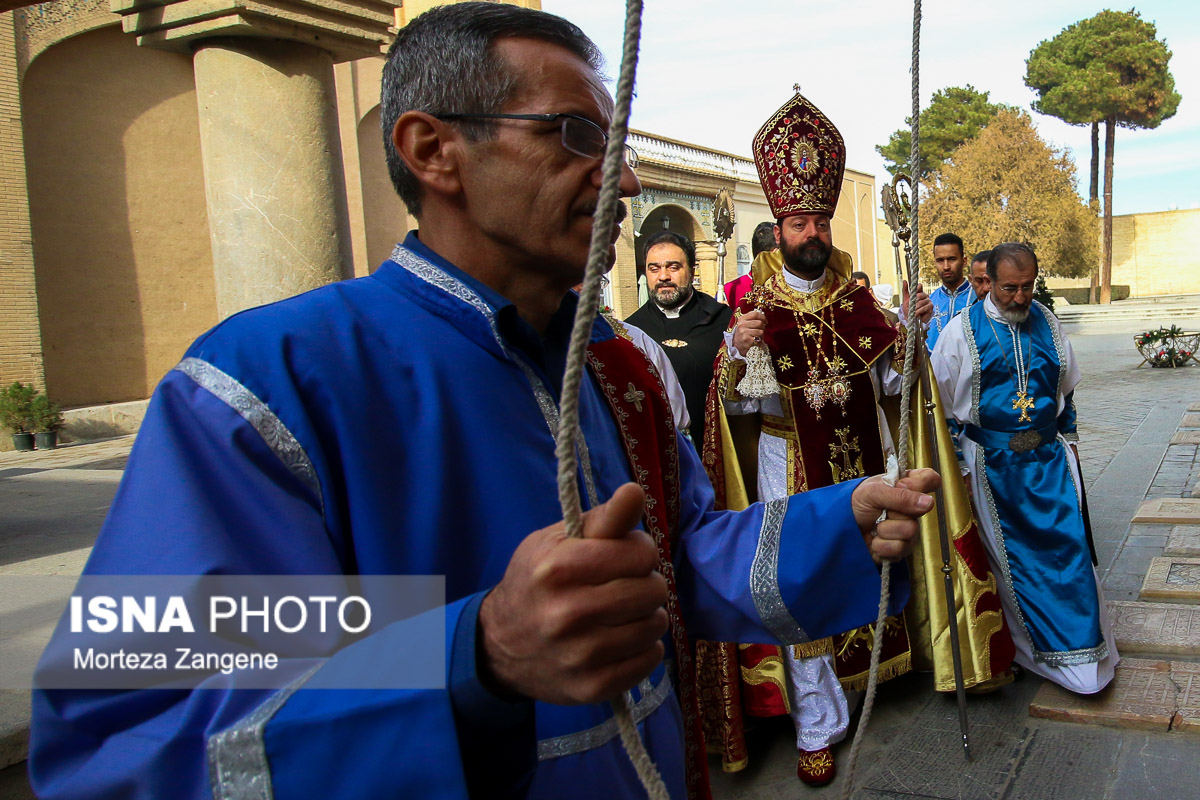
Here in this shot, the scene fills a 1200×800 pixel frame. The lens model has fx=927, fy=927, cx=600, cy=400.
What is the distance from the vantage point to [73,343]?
12.7 metres

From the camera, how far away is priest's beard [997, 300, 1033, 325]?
166 inches

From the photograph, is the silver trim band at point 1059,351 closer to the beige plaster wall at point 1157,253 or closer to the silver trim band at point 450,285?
the silver trim band at point 450,285

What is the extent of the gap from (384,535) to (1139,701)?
3.69 m

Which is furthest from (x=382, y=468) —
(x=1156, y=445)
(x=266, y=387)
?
(x=1156, y=445)

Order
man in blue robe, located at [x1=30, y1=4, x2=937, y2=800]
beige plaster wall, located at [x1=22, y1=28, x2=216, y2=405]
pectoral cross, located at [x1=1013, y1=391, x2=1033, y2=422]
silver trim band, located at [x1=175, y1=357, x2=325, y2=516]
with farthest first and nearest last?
beige plaster wall, located at [x1=22, y1=28, x2=216, y2=405]
pectoral cross, located at [x1=1013, y1=391, x2=1033, y2=422]
silver trim band, located at [x1=175, y1=357, x2=325, y2=516]
man in blue robe, located at [x1=30, y1=4, x2=937, y2=800]

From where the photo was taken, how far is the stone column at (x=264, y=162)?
3635mm

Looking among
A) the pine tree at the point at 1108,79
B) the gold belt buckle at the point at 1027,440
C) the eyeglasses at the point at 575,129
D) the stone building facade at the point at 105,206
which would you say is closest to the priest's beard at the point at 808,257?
the gold belt buckle at the point at 1027,440

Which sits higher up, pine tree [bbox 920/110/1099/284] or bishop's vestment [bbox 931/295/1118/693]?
pine tree [bbox 920/110/1099/284]

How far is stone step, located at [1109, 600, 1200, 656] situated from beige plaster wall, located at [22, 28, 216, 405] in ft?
40.8

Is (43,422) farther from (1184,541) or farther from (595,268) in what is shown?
(595,268)

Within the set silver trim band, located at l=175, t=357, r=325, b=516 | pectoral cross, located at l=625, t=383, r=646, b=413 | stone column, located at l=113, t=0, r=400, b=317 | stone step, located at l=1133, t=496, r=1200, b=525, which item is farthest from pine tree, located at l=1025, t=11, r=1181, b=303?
silver trim band, located at l=175, t=357, r=325, b=516

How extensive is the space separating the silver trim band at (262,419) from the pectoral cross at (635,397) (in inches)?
26.3

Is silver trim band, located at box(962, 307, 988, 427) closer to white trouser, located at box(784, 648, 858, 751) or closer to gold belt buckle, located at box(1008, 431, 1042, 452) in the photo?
gold belt buckle, located at box(1008, 431, 1042, 452)

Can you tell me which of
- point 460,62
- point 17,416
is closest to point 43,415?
point 17,416
